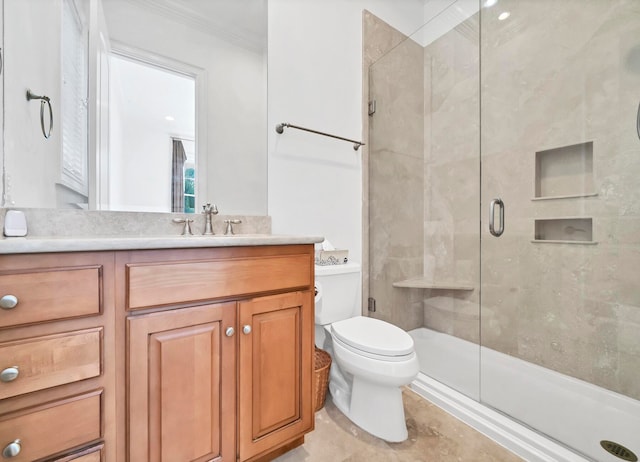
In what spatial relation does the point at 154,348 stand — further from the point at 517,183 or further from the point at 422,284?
the point at 517,183

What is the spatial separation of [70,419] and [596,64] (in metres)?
2.67

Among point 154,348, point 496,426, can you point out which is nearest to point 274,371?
point 154,348

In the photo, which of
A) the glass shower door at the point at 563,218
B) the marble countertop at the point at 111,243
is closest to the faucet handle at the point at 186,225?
the marble countertop at the point at 111,243

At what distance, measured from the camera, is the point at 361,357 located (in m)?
1.26

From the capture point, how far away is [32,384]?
0.63 metres

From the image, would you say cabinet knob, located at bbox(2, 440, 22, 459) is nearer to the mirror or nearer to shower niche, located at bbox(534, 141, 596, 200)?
the mirror

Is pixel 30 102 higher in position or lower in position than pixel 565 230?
higher

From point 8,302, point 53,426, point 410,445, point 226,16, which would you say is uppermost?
point 226,16

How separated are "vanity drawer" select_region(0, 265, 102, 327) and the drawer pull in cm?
10

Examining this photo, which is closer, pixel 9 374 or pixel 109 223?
pixel 9 374

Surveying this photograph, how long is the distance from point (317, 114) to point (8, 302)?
5.36 ft

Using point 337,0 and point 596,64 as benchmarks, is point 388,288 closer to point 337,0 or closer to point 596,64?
point 596,64

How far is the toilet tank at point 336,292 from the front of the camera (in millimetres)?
1521

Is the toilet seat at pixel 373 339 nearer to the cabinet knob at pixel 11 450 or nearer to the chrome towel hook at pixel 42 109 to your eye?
the cabinet knob at pixel 11 450
